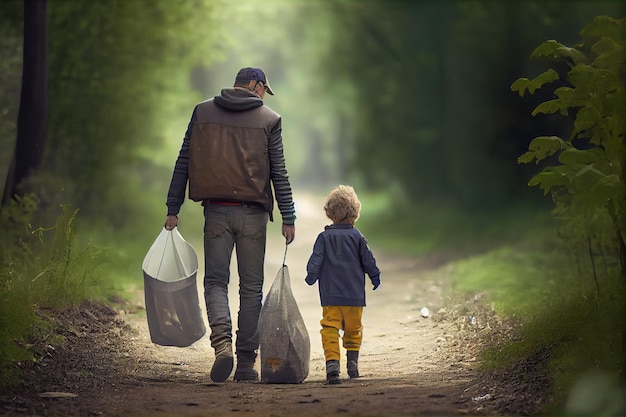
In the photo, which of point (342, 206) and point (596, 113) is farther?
point (342, 206)

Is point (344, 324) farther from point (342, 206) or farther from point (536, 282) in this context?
point (536, 282)

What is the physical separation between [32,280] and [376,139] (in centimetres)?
2170

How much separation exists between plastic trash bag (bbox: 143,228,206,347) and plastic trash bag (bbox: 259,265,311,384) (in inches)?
33.0

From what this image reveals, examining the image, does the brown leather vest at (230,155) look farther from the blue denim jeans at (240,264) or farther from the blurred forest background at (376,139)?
the blurred forest background at (376,139)

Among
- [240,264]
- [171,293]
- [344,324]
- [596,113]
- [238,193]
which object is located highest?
[596,113]

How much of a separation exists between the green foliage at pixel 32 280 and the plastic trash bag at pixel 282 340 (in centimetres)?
175

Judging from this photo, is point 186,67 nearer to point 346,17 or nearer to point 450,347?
point 346,17

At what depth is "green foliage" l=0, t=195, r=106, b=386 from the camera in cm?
742

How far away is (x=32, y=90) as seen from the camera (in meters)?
11.6

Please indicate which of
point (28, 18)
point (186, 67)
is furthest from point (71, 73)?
point (186, 67)

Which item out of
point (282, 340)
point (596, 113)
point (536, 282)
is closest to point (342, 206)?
point (282, 340)

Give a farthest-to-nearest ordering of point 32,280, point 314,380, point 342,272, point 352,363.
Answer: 1. point 32,280
2. point 314,380
3. point 352,363
4. point 342,272

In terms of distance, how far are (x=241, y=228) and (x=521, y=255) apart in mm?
8207

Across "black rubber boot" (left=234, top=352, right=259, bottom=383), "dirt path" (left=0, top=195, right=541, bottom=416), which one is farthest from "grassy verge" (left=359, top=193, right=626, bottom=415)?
"black rubber boot" (left=234, top=352, right=259, bottom=383)
